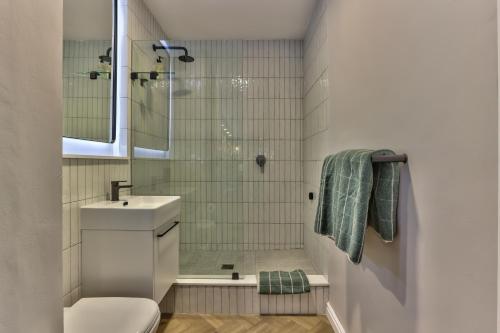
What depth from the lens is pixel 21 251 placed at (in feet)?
1.63

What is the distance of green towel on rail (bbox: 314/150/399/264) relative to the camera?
106 cm

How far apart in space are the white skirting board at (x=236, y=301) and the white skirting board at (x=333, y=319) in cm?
6

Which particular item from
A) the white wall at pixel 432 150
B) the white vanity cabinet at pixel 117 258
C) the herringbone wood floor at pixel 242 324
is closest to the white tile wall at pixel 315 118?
the herringbone wood floor at pixel 242 324

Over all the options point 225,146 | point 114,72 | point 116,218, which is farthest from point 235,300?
point 114,72

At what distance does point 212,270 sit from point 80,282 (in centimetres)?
99

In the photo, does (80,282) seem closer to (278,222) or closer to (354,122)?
(354,122)

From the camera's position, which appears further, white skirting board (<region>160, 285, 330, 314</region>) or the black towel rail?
white skirting board (<region>160, 285, 330, 314</region>)

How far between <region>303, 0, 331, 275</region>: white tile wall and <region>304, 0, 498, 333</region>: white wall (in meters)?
0.71

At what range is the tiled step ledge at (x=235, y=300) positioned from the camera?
6.61 ft

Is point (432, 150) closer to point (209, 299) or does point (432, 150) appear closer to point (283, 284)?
point (283, 284)

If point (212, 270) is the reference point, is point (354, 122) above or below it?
Answer: above

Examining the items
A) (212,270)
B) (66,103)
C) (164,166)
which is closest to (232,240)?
(212,270)

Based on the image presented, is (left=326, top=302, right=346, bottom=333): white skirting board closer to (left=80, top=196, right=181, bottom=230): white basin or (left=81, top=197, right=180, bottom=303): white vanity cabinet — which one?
(left=81, top=197, right=180, bottom=303): white vanity cabinet

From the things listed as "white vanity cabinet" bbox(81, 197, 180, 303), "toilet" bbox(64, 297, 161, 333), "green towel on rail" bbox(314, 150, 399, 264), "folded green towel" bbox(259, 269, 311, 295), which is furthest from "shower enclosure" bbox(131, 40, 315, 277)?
"green towel on rail" bbox(314, 150, 399, 264)
